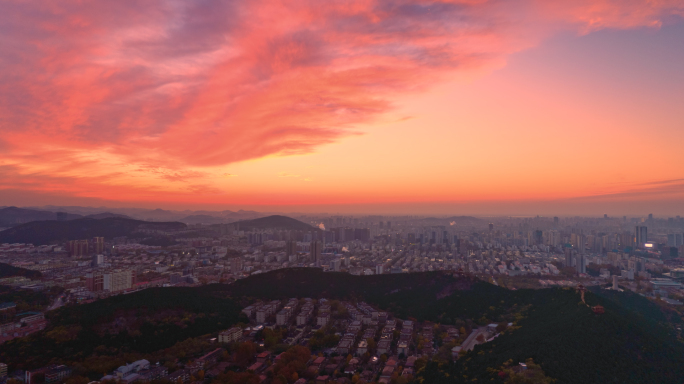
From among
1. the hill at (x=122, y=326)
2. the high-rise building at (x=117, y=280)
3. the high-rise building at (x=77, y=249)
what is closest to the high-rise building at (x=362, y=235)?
the high-rise building at (x=117, y=280)

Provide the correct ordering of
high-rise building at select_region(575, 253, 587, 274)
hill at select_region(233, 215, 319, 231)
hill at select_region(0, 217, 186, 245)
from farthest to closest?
hill at select_region(233, 215, 319, 231) < hill at select_region(0, 217, 186, 245) < high-rise building at select_region(575, 253, 587, 274)

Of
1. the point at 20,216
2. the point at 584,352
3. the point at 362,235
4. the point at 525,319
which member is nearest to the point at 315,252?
the point at 362,235

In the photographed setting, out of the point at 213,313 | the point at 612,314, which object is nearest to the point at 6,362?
the point at 213,313

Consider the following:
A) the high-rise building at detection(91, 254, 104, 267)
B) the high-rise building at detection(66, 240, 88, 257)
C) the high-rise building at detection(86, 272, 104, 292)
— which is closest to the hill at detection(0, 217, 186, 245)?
the high-rise building at detection(66, 240, 88, 257)

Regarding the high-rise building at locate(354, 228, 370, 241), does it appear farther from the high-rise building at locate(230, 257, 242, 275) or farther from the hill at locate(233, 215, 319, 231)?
the high-rise building at locate(230, 257, 242, 275)

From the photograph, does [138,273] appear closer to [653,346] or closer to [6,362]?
[6,362]

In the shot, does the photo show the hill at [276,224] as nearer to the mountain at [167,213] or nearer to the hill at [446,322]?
the mountain at [167,213]

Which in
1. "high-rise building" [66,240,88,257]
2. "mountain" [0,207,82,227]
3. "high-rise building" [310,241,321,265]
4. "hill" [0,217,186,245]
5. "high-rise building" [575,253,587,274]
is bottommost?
"high-rise building" [575,253,587,274]

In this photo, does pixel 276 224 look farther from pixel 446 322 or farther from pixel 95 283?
pixel 446 322
